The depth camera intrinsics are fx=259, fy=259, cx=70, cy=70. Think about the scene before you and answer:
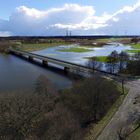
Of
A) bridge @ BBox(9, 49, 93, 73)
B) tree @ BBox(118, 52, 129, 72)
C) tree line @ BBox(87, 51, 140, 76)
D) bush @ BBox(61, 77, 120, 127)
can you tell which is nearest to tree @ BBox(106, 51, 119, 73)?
tree line @ BBox(87, 51, 140, 76)

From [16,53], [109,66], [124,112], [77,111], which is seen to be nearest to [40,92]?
[77,111]

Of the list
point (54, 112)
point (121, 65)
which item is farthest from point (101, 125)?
point (121, 65)

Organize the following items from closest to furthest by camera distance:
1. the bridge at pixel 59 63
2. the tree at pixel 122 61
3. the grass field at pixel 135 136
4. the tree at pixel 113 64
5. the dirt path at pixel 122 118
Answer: the grass field at pixel 135 136 < the dirt path at pixel 122 118 < the tree at pixel 122 61 < the tree at pixel 113 64 < the bridge at pixel 59 63

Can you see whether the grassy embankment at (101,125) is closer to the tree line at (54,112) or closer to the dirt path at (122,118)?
the dirt path at (122,118)

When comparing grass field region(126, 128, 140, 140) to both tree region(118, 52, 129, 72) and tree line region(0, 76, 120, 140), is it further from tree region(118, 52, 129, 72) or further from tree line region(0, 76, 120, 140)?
tree region(118, 52, 129, 72)

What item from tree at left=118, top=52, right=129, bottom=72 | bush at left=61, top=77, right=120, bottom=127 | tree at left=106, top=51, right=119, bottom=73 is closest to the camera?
bush at left=61, top=77, right=120, bottom=127

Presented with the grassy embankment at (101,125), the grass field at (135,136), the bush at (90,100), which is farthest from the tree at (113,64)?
the grass field at (135,136)

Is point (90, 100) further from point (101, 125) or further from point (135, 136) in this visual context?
point (135, 136)

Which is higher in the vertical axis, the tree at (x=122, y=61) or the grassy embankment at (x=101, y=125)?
the tree at (x=122, y=61)
